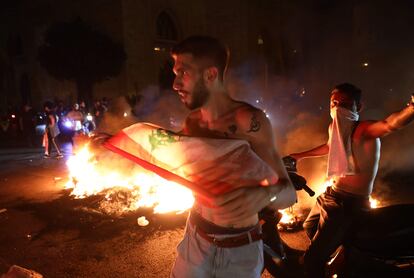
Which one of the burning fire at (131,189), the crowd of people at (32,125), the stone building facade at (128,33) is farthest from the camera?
the stone building facade at (128,33)

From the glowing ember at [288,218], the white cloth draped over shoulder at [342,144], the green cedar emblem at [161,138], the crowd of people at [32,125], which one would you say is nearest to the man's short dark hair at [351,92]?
the white cloth draped over shoulder at [342,144]

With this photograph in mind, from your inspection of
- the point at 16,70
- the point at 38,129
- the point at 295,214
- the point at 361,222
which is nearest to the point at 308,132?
the point at 295,214

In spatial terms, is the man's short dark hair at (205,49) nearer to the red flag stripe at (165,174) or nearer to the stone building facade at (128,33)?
the red flag stripe at (165,174)

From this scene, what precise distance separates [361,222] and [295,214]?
3.02m

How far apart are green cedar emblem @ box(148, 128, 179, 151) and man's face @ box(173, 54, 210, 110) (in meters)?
0.33

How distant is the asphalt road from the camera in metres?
4.55

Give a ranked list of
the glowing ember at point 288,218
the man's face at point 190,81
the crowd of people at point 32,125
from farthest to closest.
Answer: the crowd of people at point 32,125, the glowing ember at point 288,218, the man's face at point 190,81

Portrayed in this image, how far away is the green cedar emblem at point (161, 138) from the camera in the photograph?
212 cm

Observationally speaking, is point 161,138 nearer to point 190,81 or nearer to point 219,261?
point 190,81

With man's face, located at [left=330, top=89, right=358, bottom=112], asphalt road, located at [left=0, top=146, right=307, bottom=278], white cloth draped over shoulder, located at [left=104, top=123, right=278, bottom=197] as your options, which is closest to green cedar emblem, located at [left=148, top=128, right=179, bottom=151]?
white cloth draped over shoulder, located at [left=104, top=123, right=278, bottom=197]

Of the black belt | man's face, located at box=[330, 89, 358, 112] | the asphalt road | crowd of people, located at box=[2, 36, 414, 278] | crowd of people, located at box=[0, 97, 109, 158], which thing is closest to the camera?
crowd of people, located at box=[2, 36, 414, 278]

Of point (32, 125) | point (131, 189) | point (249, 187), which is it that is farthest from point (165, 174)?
point (32, 125)

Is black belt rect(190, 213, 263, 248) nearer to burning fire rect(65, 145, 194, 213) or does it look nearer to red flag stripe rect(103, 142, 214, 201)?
red flag stripe rect(103, 142, 214, 201)

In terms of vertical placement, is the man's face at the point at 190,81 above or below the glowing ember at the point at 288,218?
above
